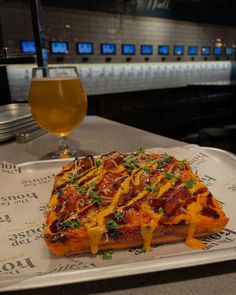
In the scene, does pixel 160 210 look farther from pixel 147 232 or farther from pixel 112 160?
pixel 112 160

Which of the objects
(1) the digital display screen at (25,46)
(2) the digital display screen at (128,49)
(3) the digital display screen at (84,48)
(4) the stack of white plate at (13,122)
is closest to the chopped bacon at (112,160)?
(4) the stack of white plate at (13,122)

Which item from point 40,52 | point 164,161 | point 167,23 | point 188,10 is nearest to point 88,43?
point 167,23

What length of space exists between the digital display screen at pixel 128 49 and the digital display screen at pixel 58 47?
102cm

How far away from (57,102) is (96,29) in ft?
13.1

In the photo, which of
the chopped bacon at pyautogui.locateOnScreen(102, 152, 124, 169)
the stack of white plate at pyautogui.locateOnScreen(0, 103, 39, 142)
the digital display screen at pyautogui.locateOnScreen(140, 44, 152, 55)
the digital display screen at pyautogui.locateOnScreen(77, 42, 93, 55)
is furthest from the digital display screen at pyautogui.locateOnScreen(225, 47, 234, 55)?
the chopped bacon at pyautogui.locateOnScreen(102, 152, 124, 169)

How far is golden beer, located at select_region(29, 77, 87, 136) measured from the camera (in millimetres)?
901

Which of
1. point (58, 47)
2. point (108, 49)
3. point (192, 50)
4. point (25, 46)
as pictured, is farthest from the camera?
point (192, 50)

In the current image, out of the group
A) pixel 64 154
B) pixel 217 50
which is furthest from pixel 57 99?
pixel 217 50

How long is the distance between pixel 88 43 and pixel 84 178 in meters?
4.18

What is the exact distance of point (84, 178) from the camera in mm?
633

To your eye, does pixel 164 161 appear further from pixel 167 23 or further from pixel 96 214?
pixel 167 23

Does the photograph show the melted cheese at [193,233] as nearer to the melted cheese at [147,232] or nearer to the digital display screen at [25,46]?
the melted cheese at [147,232]

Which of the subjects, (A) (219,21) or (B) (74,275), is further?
(A) (219,21)

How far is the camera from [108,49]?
15.3 feet
